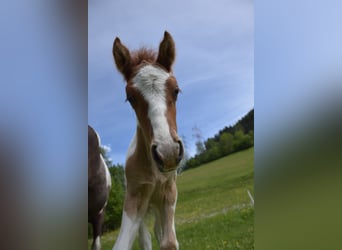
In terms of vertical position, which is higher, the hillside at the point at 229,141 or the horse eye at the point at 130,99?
the horse eye at the point at 130,99

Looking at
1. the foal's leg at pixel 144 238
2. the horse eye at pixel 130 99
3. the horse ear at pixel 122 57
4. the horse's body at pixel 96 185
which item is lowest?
the foal's leg at pixel 144 238

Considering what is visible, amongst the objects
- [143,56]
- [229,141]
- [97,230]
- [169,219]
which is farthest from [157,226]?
[143,56]

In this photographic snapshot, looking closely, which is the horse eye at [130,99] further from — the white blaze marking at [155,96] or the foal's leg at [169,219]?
the foal's leg at [169,219]

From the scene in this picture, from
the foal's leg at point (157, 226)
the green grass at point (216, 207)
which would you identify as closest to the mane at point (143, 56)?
the green grass at point (216, 207)

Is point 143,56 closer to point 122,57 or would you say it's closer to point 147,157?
point 122,57

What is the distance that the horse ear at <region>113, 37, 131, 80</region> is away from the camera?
2.08 meters

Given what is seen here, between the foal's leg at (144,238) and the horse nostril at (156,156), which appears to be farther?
the foal's leg at (144,238)

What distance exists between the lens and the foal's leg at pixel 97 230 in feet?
6.92

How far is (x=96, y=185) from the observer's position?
2137 millimetres

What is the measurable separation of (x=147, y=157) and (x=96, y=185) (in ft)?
0.84

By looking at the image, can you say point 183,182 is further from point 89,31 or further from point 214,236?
point 89,31

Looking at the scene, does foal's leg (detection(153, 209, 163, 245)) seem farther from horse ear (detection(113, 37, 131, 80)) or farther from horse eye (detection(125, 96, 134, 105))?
horse ear (detection(113, 37, 131, 80))

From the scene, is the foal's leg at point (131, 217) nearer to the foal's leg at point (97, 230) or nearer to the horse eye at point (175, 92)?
the foal's leg at point (97, 230)

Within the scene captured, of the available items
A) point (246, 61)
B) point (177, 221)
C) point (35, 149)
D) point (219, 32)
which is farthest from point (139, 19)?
point (177, 221)
